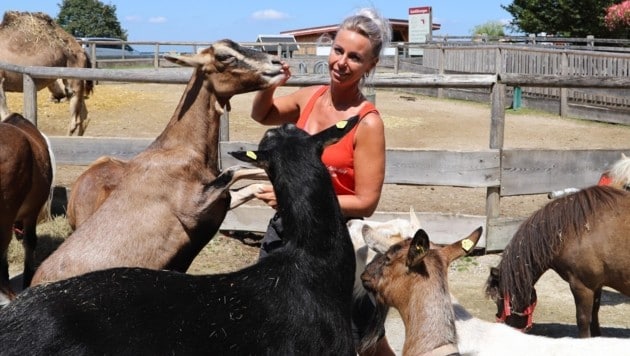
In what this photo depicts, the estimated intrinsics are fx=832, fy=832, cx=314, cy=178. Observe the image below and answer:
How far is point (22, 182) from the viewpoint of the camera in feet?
19.8

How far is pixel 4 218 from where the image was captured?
5.85 m

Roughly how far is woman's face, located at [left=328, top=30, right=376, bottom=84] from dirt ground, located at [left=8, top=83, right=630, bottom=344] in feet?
9.49

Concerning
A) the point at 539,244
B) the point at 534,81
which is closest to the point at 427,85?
the point at 534,81

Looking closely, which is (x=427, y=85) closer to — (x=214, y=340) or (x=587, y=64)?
(x=214, y=340)

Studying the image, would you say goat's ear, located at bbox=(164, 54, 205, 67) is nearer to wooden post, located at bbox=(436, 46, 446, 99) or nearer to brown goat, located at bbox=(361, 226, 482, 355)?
brown goat, located at bbox=(361, 226, 482, 355)

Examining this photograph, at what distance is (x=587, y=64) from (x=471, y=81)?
11.9 meters

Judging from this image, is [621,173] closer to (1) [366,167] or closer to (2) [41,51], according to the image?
(1) [366,167]

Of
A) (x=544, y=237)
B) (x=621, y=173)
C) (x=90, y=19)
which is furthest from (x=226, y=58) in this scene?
(x=90, y=19)

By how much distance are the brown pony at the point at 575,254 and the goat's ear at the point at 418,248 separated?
2.21 m

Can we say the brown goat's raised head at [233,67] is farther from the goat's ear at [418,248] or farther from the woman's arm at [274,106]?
the goat's ear at [418,248]

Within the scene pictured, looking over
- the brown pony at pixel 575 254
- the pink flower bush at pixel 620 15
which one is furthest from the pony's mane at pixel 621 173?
the pink flower bush at pixel 620 15

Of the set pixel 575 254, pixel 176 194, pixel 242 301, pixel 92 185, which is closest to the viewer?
pixel 242 301

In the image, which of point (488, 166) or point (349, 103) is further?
point (488, 166)

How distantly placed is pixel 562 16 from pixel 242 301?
35412 millimetres
